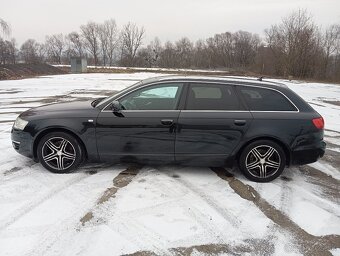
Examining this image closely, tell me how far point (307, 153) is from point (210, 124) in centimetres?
→ 156

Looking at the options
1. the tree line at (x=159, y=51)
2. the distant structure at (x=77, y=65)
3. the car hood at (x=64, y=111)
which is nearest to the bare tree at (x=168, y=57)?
the tree line at (x=159, y=51)

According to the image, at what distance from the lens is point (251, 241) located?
3.17m

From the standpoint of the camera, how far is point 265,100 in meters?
4.59

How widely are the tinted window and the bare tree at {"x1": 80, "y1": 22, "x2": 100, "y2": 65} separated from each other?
274 ft

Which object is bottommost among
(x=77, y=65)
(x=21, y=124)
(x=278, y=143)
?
(x=278, y=143)

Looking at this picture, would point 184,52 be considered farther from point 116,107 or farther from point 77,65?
point 116,107

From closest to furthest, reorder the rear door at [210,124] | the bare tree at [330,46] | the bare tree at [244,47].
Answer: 1. the rear door at [210,124]
2. the bare tree at [330,46]
3. the bare tree at [244,47]

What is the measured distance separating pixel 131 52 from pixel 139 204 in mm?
81202

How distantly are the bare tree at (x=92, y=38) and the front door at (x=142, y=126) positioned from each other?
3284 inches

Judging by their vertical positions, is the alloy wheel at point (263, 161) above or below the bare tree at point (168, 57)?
below

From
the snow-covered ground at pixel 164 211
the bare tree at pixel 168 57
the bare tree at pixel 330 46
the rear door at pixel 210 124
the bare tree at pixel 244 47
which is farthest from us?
the bare tree at pixel 168 57

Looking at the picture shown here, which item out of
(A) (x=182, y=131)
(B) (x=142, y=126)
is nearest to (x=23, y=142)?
(B) (x=142, y=126)

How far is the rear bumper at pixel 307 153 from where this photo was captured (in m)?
4.51

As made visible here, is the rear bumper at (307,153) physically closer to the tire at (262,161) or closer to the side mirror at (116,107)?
the tire at (262,161)
